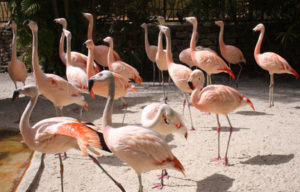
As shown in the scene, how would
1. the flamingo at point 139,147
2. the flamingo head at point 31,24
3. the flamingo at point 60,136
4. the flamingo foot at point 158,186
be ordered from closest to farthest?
the flamingo at point 139,147 → the flamingo at point 60,136 → the flamingo foot at point 158,186 → the flamingo head at point 31,24

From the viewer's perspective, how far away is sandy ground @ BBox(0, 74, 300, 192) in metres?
4.08

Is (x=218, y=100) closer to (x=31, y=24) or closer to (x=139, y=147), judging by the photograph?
(x=139, y=147)

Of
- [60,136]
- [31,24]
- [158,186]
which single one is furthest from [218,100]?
[31,24]

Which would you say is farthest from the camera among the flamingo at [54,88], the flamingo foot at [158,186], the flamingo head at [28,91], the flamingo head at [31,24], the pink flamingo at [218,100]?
the flamingo head at [31,24]

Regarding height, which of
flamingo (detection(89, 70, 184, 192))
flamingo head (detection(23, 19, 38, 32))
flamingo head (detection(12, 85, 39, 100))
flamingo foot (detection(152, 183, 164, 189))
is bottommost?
flamingo foot (detection(152, 183, 164, 189))

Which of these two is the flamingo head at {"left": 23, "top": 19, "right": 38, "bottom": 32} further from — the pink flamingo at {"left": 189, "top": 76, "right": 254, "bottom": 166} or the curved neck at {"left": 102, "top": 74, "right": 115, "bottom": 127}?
the pink flamingo at {"left": 189, "top": 76, "right": 254, "bottom": 166}

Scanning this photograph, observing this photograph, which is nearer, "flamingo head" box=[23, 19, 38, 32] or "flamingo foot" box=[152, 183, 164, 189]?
"flamingo foot" box=[152, 183, 164, 189]

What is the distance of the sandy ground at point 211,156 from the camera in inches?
161

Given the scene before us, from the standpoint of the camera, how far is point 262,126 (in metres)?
5.99

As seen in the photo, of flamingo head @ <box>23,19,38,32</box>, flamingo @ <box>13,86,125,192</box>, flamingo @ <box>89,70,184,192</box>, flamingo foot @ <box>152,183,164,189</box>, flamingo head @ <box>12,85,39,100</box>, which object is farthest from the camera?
flamingo head @ <box>23,19,38,32</box>

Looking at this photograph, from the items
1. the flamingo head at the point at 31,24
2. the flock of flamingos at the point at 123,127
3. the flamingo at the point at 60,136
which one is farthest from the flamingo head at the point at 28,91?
the flamingo head at the point at 31,24

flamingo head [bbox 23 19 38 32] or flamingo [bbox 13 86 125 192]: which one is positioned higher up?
flamingo head [bbox 23 19 38 32]

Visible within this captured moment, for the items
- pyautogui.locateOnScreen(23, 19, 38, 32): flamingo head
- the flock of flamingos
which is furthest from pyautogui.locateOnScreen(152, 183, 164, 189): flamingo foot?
pyautogui.locateOnScreen(23, 19, 38, 32): flamingo head

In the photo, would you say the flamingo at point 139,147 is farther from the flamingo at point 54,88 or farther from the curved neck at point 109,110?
the flamingo at point 54,88
